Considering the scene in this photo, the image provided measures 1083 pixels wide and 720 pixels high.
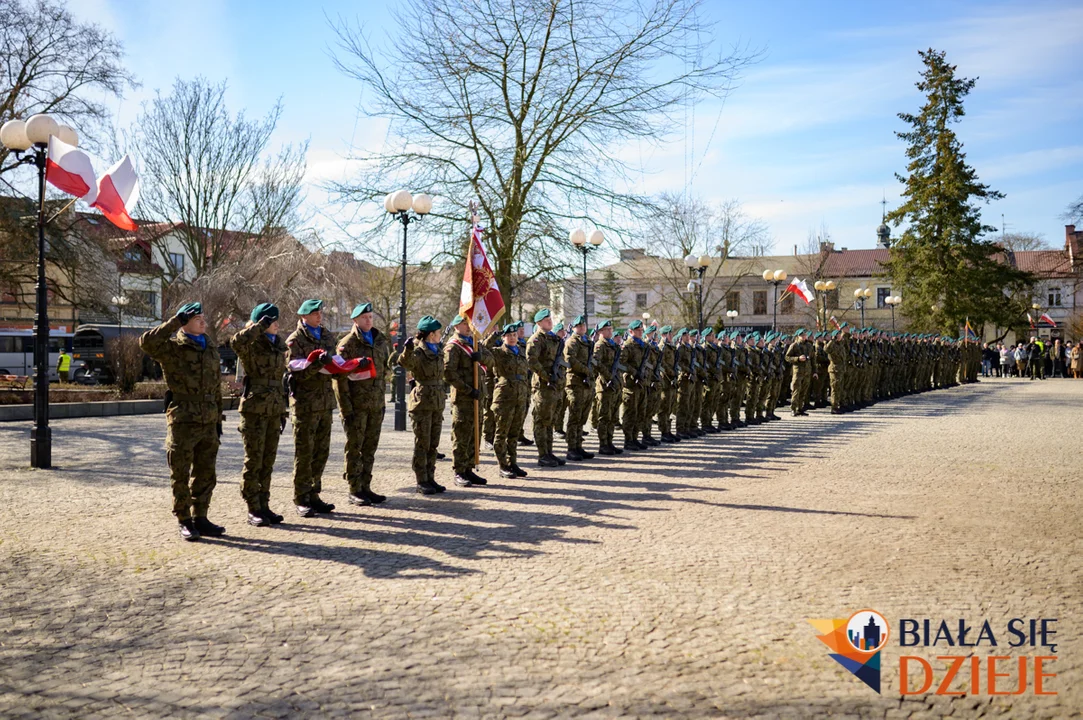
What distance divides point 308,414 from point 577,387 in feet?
15.9

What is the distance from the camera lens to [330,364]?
7.69 m

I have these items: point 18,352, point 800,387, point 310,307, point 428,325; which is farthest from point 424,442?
point 18,352

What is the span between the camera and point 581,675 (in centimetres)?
394

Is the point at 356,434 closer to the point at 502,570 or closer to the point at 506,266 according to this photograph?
the point at 502,570

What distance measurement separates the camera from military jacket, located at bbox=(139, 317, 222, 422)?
676cm

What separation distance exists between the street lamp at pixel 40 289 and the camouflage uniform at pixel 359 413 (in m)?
4.71

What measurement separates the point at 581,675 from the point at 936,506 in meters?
5.37

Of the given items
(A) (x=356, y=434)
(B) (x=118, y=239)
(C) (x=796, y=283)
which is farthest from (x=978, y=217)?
(A) (x=356, y=434)

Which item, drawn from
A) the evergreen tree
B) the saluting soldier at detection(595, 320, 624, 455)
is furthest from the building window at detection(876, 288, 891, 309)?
the saluting soldier at detection(595, 320, 624, 455)

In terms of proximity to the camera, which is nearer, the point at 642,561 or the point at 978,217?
the point at 642,561

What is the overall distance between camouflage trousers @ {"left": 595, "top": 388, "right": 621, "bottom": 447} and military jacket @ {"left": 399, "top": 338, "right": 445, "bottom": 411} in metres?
3.83

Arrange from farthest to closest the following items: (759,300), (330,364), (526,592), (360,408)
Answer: (759,300), (360,408), (330,364), (526,592)

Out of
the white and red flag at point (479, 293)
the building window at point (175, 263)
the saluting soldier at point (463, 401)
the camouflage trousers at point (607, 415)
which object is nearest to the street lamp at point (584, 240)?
the camouflage trousers at point (607, 415)

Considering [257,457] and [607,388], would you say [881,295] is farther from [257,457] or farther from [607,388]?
[257,457]
